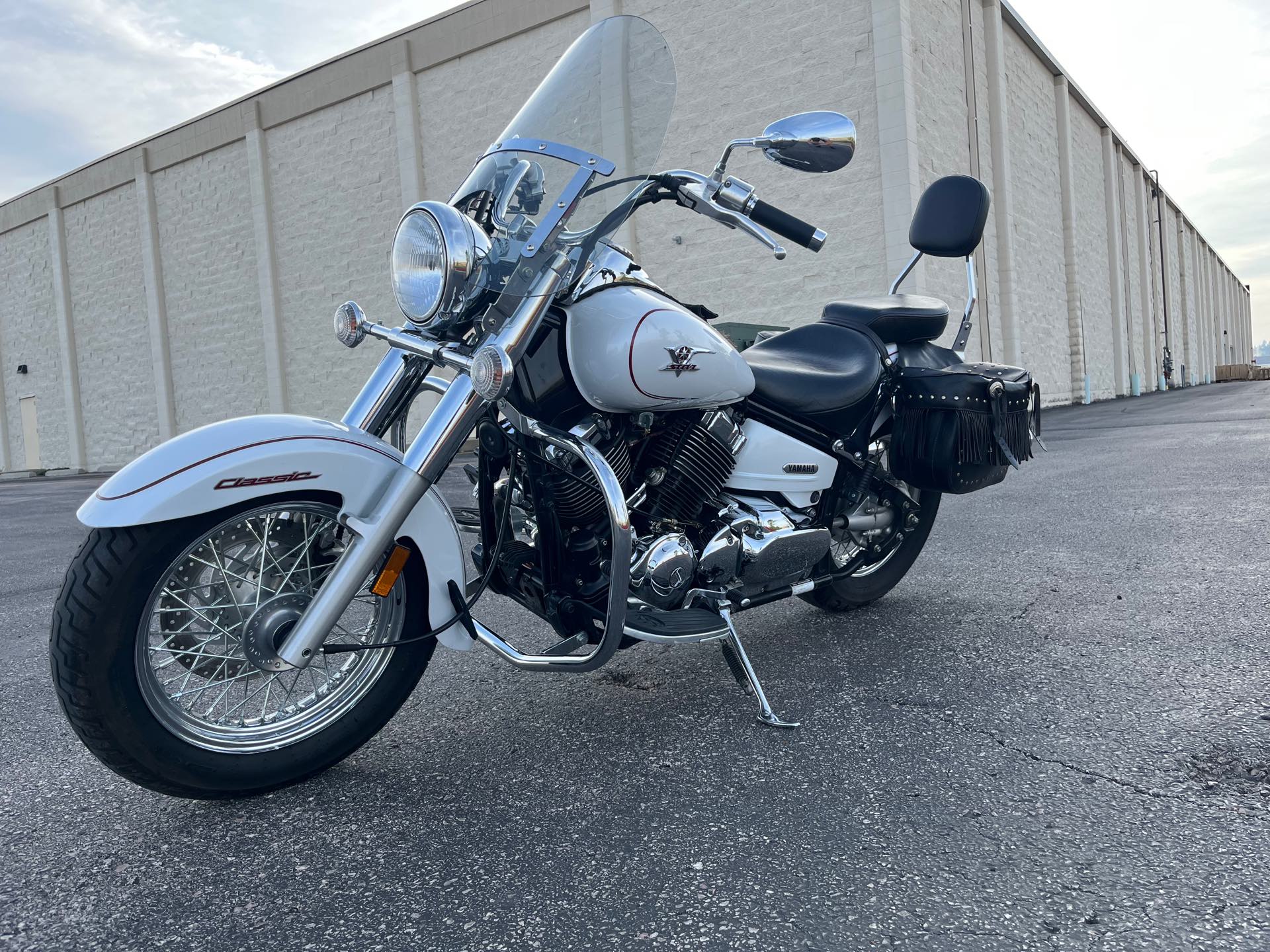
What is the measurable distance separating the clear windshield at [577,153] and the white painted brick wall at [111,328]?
22656 millimetres

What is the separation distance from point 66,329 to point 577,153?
86.9ft

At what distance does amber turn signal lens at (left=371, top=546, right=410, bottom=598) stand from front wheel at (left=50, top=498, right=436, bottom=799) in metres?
0.06

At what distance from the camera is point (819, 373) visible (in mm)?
3043

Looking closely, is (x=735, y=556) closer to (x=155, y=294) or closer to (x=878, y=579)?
(x=878, y=579)

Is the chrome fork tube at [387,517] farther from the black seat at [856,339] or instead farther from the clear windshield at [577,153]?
the black seat at [856,339]

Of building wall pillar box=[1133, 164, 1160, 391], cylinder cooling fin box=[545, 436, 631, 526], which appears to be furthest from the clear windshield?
building wall pillar box=[1133, 164, 1160, 391]

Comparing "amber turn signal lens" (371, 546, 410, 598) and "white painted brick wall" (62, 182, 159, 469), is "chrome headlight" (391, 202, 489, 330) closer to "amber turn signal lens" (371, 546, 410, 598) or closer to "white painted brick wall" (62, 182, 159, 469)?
"amber turn signal lens" (371, 546, 410, 598)

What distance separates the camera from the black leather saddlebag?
3.14 m

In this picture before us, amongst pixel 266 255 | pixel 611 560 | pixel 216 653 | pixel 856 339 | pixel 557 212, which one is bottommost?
pixel 216 653

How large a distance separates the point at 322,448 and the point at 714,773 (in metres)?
1.21

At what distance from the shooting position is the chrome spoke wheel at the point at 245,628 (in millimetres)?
2059

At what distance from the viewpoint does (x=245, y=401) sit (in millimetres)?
20594

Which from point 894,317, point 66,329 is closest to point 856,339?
point 894,317

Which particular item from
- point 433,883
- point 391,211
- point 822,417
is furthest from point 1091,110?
point 433,883
